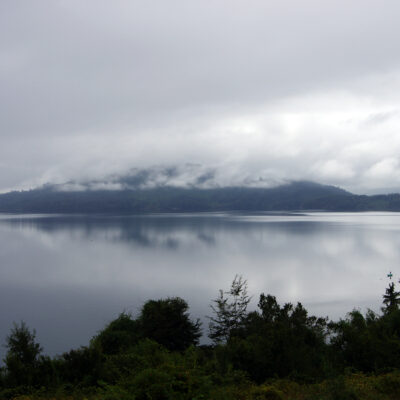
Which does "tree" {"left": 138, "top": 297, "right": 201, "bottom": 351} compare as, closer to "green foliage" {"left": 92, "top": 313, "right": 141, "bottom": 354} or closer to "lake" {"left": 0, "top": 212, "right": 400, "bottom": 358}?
"green foliage" {"left": 92, "top": 313, "right": 141, "bottom": 354}

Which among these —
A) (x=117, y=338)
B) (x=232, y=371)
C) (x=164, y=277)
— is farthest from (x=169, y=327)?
(x=164, y=277)

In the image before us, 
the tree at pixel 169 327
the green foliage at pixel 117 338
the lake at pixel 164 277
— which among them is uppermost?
the tree at pixel 169 327

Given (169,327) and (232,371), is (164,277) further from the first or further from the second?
(232,371)

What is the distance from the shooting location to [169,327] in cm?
2703

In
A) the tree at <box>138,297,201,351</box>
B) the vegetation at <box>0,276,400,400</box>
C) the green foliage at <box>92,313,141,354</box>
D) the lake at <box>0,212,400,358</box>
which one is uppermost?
the vegetation at <box>0,276,400,400</box>

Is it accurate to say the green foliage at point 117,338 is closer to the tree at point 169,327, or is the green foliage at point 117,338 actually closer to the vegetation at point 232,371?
the tree at point 169,327

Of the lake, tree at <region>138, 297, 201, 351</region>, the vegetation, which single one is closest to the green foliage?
tree at <region>138, 297, 201, 351</region>

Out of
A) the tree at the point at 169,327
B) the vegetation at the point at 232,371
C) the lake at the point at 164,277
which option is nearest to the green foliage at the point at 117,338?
the tree at the point at 169,327

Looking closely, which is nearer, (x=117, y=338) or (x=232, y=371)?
(x=232, y=371)

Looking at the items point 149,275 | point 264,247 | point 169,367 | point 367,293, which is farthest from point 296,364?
point 264,247

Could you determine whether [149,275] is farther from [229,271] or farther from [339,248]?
[339,248]

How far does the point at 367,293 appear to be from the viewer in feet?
181

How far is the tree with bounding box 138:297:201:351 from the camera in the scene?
1054 inches

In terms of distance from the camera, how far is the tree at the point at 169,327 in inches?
1054
